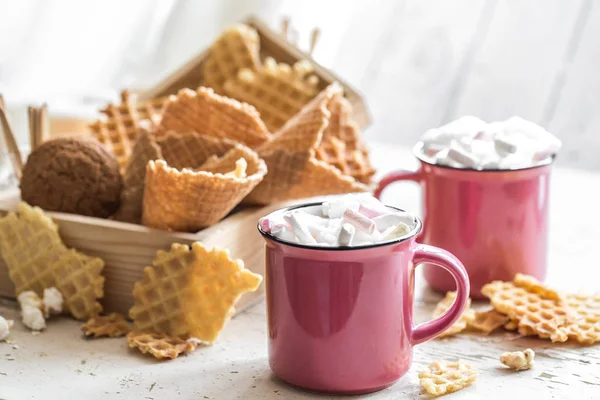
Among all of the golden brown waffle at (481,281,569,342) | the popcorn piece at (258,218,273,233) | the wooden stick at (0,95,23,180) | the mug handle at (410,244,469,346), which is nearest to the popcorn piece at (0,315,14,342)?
the wooden stick at (0,95,23,180)

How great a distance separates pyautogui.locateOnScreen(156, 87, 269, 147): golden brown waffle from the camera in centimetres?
121

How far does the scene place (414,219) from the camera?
94 centimetres

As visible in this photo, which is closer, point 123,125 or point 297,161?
point 297,161

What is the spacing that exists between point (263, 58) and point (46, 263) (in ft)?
2.23

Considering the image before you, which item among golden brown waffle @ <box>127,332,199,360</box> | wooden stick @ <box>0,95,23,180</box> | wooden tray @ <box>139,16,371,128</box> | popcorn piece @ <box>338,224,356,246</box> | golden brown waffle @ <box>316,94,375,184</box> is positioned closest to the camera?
popcorn piece @ <box>338,224,356,246</box>

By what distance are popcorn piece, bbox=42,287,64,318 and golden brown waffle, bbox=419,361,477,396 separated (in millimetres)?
470

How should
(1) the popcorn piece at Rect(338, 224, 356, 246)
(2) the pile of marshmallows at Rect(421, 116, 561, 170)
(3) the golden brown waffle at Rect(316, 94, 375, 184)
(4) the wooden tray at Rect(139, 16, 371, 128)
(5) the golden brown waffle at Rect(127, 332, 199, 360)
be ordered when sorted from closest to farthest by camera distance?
1. (1) the popcorn piece at Rect(338, 224, 356, 246)
2. (5) the golden brown waffle at Rect(127, 332, 199, 360)
3. (2) the pile of marshmallows at Rect(421, 116, 561, 170)
4. (3) the golden brown waffle at Rect(316, 94, 375, 184)
5. (4) the wooden tray at Rect(139, 16, 371, 128)

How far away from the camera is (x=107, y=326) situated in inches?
42.8

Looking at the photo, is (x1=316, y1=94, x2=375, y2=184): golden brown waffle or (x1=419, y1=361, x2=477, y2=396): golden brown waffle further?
(x1=316, y1=94, x2=375, y2=184): golden brown waffle

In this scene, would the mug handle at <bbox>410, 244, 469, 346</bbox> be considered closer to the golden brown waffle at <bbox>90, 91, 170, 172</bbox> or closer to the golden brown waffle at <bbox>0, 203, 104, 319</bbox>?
the golden brown waffle at <bbox>0, 203, 104, 319</bbox>

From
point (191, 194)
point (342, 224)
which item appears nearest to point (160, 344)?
point (191, 194)

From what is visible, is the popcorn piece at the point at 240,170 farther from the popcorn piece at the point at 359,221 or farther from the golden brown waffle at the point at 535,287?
the golden brown waffle at the point at 535,287

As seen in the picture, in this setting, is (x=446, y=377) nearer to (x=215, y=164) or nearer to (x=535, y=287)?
(x=535, y=287)

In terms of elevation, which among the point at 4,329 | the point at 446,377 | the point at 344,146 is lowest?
the point at 4,329
